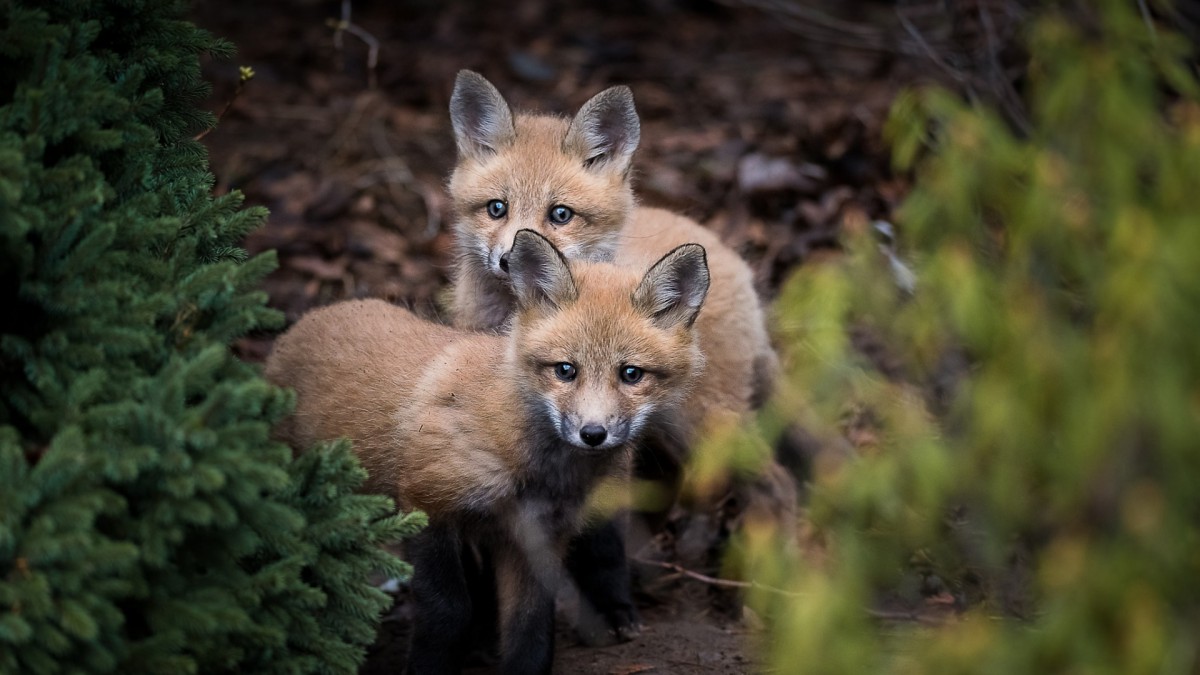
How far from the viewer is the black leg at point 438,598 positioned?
4.04 meters

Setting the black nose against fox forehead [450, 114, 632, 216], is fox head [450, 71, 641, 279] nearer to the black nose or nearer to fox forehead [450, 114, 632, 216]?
fox forehead [450, 114, 632, 216]

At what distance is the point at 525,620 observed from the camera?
13.4 feet

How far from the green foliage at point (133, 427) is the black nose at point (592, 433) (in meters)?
0.62

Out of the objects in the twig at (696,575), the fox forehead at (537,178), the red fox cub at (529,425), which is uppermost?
the fox forehead at (537,178)

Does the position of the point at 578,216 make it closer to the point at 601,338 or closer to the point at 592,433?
the point at 601,338

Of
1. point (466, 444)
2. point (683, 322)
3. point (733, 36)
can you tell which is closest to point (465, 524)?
point (466, 444)

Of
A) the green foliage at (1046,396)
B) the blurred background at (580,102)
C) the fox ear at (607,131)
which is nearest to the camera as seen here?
the green foliage at (1046,396)

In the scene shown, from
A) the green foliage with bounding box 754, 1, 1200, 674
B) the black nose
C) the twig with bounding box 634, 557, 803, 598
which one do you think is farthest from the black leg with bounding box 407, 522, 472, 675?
the green foliage with bounding box 754, 1, 1200, 674

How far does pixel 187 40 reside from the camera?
3.57 meters

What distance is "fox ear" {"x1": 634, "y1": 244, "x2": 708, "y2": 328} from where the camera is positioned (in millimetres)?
3989

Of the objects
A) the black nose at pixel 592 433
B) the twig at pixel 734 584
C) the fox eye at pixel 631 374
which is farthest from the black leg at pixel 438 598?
the twig at pixel 734 584

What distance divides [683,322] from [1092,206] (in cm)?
168

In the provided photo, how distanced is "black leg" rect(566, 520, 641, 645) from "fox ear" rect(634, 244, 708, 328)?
100cm

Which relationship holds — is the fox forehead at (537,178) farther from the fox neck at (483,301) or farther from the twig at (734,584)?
the twig at (734,584)
